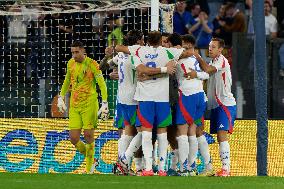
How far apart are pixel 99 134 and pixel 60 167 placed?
3.20 feet

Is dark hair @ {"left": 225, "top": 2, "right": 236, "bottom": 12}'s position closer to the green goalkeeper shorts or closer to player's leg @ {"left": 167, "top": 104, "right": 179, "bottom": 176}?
the green goalkeeper shorts

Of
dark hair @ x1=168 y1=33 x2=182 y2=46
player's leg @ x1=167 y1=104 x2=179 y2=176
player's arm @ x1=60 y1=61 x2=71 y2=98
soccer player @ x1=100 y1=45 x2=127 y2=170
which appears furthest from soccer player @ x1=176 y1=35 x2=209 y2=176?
player's arm @ x1=60 y1=61 x2=71 y2=98

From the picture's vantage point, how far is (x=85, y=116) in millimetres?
22844

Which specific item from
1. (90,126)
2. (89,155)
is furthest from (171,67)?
(89,155)

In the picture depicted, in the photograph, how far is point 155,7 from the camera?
23016 mm

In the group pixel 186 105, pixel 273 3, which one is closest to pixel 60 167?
pixel 186 105

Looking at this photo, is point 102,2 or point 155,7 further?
point 102,2

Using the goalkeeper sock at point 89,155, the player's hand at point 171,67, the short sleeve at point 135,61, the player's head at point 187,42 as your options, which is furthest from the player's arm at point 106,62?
the player's hand at point 171,67

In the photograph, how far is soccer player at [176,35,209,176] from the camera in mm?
20562

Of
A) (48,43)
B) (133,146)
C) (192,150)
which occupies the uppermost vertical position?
(48,43)

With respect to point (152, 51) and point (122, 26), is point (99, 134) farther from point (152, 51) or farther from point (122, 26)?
point (152, 51)

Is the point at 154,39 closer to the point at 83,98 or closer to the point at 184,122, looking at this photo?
the point at 184,122

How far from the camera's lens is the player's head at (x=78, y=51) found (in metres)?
22.5

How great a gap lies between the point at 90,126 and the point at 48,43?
3509 millimetres
